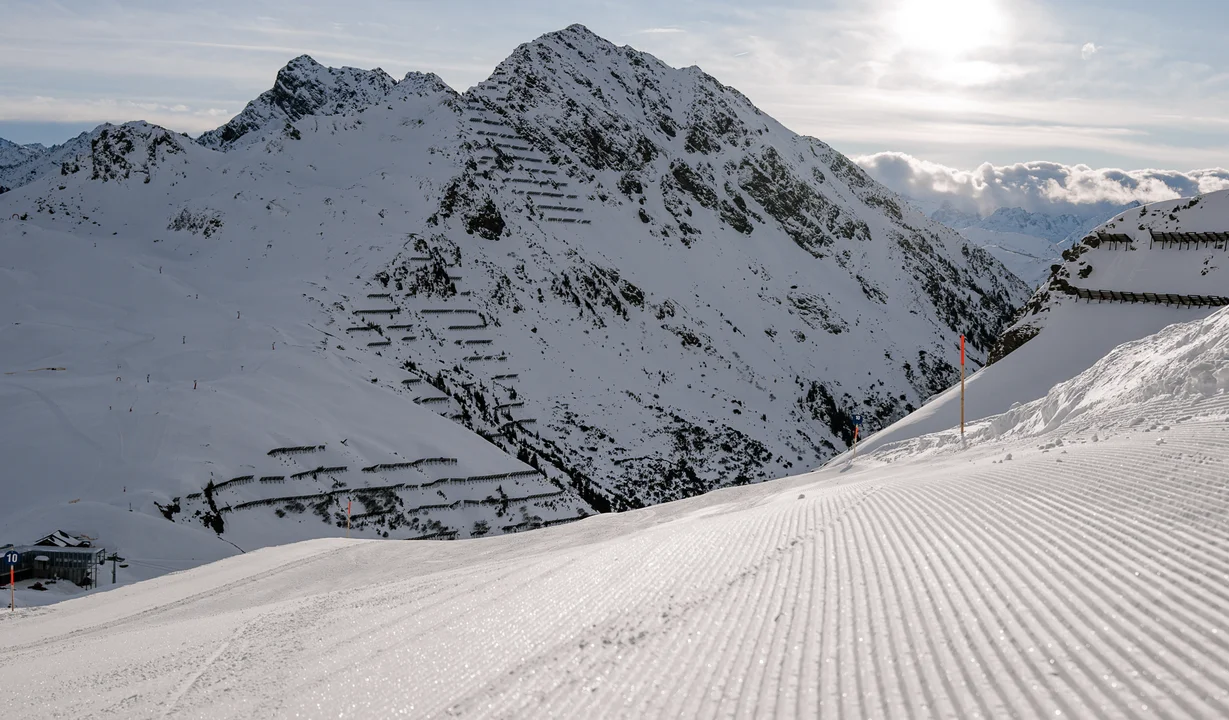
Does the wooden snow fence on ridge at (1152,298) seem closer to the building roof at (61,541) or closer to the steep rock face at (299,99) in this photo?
the building roof at (61,541)

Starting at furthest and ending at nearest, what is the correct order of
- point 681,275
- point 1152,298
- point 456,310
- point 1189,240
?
point 681,275 → point 456,310 → point 1189,240 → point 1152,298

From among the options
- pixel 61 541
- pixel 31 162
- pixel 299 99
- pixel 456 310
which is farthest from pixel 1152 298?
pixel 31 162

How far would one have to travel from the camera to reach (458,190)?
3071 inches

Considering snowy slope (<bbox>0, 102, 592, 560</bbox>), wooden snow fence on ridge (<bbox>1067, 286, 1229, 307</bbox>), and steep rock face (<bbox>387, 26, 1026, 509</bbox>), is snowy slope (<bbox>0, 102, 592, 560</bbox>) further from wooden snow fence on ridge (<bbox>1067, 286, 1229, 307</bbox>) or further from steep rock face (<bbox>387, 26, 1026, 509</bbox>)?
wooden snow fence on ridge (<bbox>1067, 286, 1229, 307</bbox>)

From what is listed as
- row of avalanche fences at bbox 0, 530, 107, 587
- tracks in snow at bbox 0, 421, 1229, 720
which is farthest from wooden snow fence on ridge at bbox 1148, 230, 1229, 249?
row of avalanche fences at bbox 0, 530, 107, 587

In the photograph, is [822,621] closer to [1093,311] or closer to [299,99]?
[1093,311]

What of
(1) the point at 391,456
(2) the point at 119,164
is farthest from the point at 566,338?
(2) the point at 119,164

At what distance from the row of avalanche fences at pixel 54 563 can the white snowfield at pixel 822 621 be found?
10909 mm

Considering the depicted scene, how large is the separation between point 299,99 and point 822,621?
141480mm

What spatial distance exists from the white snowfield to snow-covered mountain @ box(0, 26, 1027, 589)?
68.5ft

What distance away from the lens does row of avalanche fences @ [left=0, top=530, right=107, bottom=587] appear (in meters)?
28.6

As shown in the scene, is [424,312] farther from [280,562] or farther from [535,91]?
[535,91]

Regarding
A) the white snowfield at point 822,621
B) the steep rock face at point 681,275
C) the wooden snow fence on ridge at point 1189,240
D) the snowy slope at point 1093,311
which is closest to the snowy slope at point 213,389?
the steep rock face at point 681,275

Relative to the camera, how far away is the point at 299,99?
5153 inches
